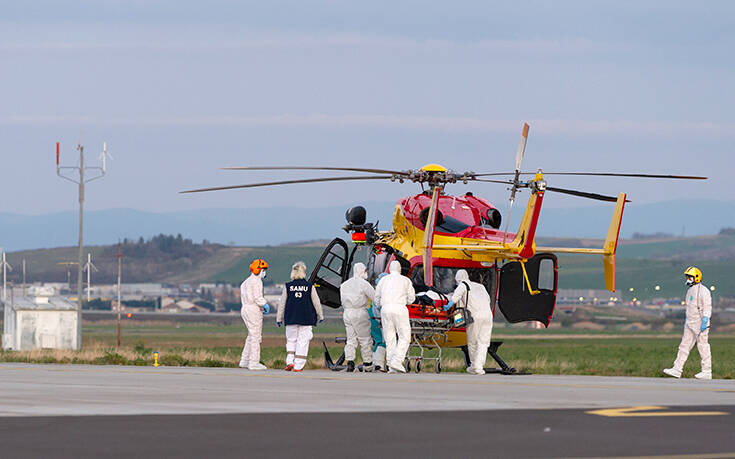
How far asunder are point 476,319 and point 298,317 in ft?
11.1

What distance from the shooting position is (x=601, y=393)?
1706 centimetres

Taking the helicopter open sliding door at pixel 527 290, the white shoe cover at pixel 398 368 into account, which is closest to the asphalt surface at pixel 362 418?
the white shoe cover at pixel 398 368

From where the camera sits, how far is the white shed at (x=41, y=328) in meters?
68.1

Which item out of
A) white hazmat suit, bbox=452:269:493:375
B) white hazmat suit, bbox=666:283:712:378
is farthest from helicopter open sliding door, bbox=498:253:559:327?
white hazmat suit, bbox=666:283:712:378

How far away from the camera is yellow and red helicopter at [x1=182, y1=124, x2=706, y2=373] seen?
23.9 meters

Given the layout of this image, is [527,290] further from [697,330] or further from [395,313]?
[395,313]

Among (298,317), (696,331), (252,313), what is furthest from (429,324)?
(696,331)

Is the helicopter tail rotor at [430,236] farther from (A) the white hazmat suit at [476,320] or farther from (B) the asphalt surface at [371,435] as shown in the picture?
(B) the asphalt surface at [371,435]

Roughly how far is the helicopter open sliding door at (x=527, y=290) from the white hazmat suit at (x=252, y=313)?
477 centimetres

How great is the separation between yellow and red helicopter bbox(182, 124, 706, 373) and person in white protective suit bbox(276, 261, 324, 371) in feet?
4.40

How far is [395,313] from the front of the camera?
76.4ft

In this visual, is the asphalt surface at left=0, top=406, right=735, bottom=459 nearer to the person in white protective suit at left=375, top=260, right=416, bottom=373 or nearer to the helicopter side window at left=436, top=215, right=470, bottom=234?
the person in white protective suit at left=375, top=260, right=416, bottom=373

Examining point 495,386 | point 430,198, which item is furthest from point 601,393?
point 430,198

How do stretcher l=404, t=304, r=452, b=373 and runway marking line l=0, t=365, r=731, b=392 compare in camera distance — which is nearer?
runway marking line l=0, t=365, r=731, b=392
